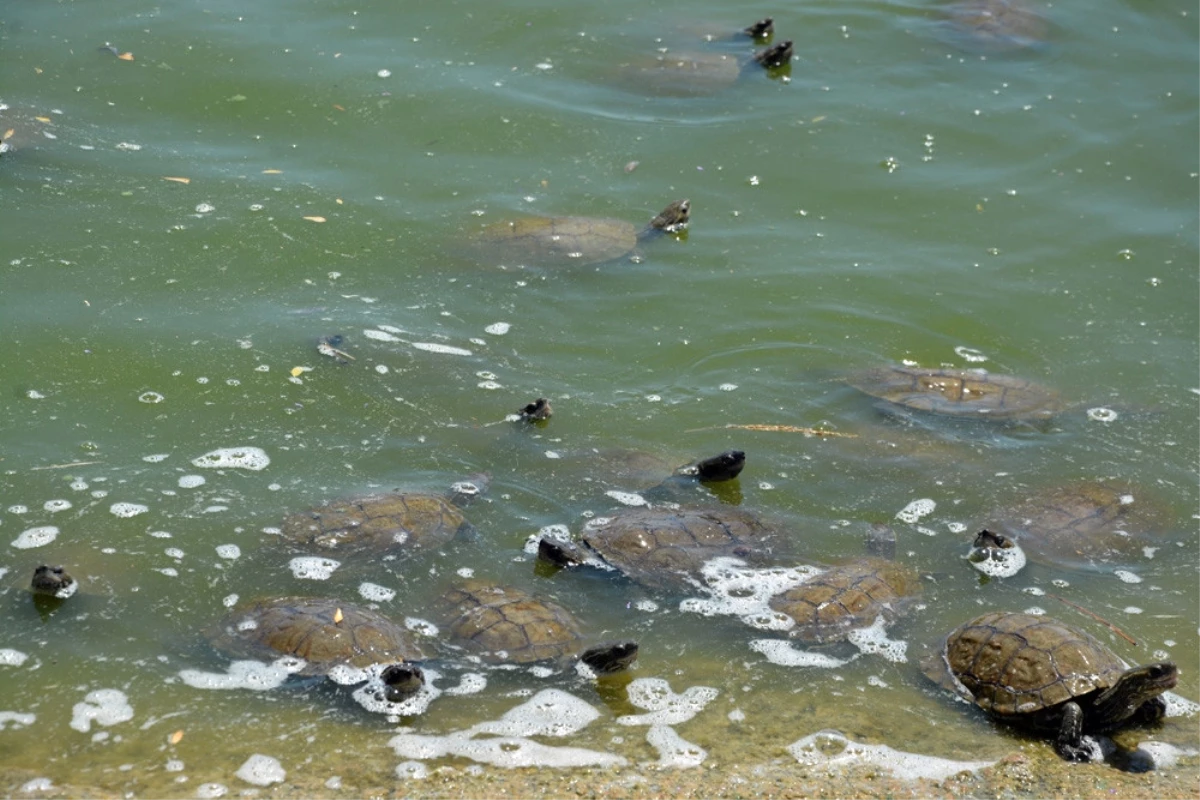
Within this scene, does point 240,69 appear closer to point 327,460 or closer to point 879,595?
point 327,460

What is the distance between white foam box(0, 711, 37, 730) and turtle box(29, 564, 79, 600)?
75cm

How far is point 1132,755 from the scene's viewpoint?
5508 mm

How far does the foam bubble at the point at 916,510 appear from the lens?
720 centimetres

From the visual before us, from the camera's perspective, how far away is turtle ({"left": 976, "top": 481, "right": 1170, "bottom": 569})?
6891 millimetres

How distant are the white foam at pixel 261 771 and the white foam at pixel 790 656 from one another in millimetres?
2198

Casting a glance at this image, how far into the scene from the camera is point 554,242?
928cm

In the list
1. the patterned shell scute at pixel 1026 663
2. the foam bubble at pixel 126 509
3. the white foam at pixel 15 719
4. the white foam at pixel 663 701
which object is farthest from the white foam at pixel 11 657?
the patterned shell scute at pixel 1026 663

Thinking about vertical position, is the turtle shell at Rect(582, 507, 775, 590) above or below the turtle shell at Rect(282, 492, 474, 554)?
below

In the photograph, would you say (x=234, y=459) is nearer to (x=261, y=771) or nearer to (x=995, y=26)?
(x=261, y=771)

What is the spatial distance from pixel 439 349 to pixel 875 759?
161 inches

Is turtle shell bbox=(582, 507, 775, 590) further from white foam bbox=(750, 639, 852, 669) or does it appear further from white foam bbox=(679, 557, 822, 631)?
white foam bbox=(750, 639, 852, 669)

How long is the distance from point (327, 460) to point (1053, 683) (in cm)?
390

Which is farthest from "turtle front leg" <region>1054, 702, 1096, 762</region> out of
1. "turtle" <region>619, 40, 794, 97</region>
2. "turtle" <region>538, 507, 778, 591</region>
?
"turtle" <region>619, 40, 794, 97</region>

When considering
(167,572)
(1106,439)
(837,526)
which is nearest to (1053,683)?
(837,526)
